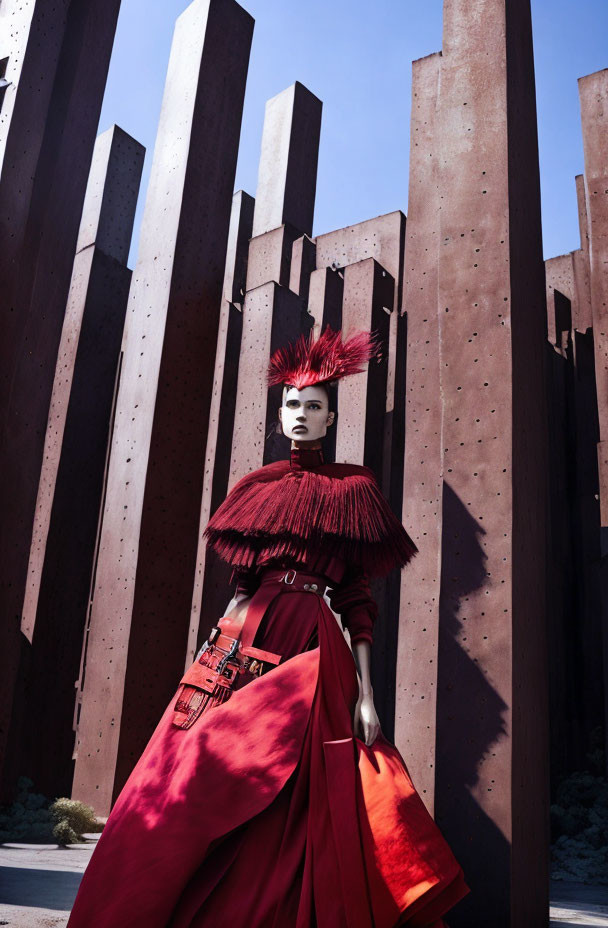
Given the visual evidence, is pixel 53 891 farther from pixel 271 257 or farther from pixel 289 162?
pixel 289 162

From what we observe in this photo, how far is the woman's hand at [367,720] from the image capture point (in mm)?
2166

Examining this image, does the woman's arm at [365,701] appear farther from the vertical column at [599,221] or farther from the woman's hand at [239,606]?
the vertical column at [599,221]

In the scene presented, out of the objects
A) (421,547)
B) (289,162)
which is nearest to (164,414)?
(421,547)

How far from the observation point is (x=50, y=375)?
3.42 meters

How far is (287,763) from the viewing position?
2018 millimetres

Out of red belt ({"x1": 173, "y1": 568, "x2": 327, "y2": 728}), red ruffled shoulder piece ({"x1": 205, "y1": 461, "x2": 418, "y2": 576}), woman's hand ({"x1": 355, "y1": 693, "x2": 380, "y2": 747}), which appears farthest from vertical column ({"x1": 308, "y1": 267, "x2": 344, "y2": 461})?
woman's hand ({"x1": 355, "y1": 693, "x2": 380, "y2": 747})

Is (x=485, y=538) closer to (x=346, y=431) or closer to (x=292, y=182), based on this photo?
(x=346, y=431)

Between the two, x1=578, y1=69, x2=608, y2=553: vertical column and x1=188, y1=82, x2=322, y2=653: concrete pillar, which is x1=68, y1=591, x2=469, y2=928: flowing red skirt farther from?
x1=578, y1=69, x2=608, y2=553: vertical column

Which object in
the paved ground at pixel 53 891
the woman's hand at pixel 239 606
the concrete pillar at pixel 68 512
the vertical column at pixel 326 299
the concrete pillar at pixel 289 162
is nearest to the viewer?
the paved ground at pixel 53 891

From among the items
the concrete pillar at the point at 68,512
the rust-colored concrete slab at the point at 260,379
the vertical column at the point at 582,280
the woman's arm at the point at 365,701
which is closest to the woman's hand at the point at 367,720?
the woman's arm at the point at 365,701

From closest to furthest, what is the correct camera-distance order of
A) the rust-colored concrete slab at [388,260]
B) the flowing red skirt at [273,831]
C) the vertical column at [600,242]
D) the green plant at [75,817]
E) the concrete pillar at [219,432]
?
the flowing red skirt at [273,831], the green plant at [75,817], the vertical column at [600,242], the concrete pillar at [219,432], the rust-colored concrete slab at [388,260]

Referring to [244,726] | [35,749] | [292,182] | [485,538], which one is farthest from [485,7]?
[35,749]

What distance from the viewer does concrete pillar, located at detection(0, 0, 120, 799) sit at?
3004 mm

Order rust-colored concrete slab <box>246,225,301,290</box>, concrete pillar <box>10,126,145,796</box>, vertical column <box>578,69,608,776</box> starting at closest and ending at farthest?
vertical column <box>578,69,608,776</box> < concrete pillar <box>10,126,145,796</box> < rust-colored concrete slab <box>246,225,301,290</box>
